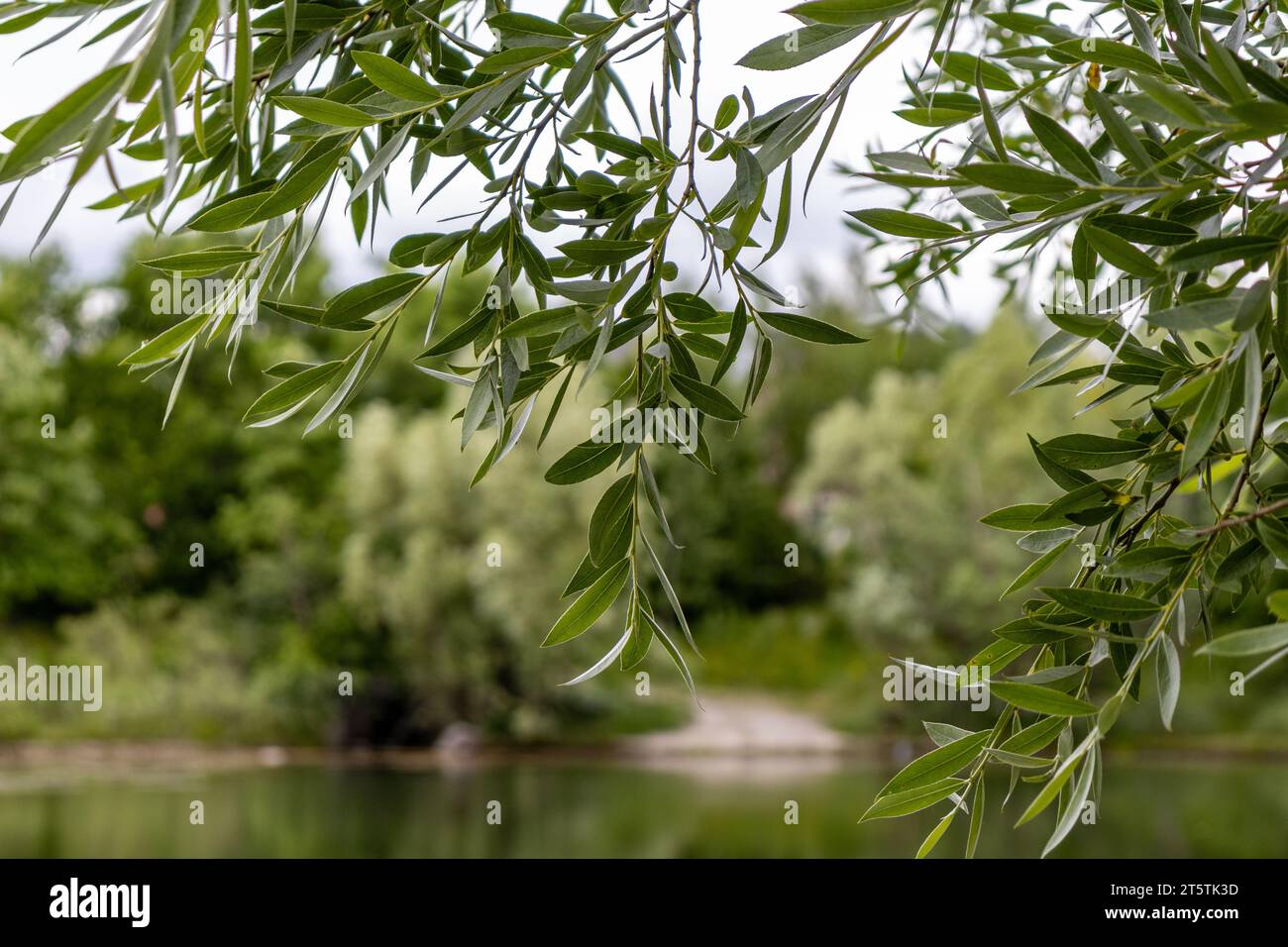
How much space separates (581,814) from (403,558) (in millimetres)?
2686

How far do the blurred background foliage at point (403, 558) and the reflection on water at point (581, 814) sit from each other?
0.51 metres

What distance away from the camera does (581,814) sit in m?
7.34

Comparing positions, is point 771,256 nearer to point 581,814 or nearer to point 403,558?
point 581,814

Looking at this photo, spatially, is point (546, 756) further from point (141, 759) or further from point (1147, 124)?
point (1147, 124)

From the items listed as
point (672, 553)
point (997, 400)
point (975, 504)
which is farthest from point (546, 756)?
point (997, 400)

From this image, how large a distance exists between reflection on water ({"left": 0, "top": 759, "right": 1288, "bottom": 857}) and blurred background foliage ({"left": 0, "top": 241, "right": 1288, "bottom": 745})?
1.67 feet

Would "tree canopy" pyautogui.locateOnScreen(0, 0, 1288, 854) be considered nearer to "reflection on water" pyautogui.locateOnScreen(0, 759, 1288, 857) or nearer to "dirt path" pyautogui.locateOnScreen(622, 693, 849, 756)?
"reflection on water" pyautogui.locateOnScreen(0, 759, 1288, 857)

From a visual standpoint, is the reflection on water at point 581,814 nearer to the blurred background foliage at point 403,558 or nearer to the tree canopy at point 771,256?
the blurred background foliage at point 403,558

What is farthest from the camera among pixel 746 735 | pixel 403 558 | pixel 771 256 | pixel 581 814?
pixel 746 735

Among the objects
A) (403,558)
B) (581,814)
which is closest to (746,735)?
(581,814)

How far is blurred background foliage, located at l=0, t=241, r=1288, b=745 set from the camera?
8375 millimetres

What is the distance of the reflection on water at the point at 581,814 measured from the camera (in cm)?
631

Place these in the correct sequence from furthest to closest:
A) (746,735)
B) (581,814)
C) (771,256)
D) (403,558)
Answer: (746,735), (403,558), (581,814), (771,256)

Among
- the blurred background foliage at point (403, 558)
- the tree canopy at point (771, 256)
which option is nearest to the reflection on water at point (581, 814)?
the blurred background foliage at point (403, 558)
